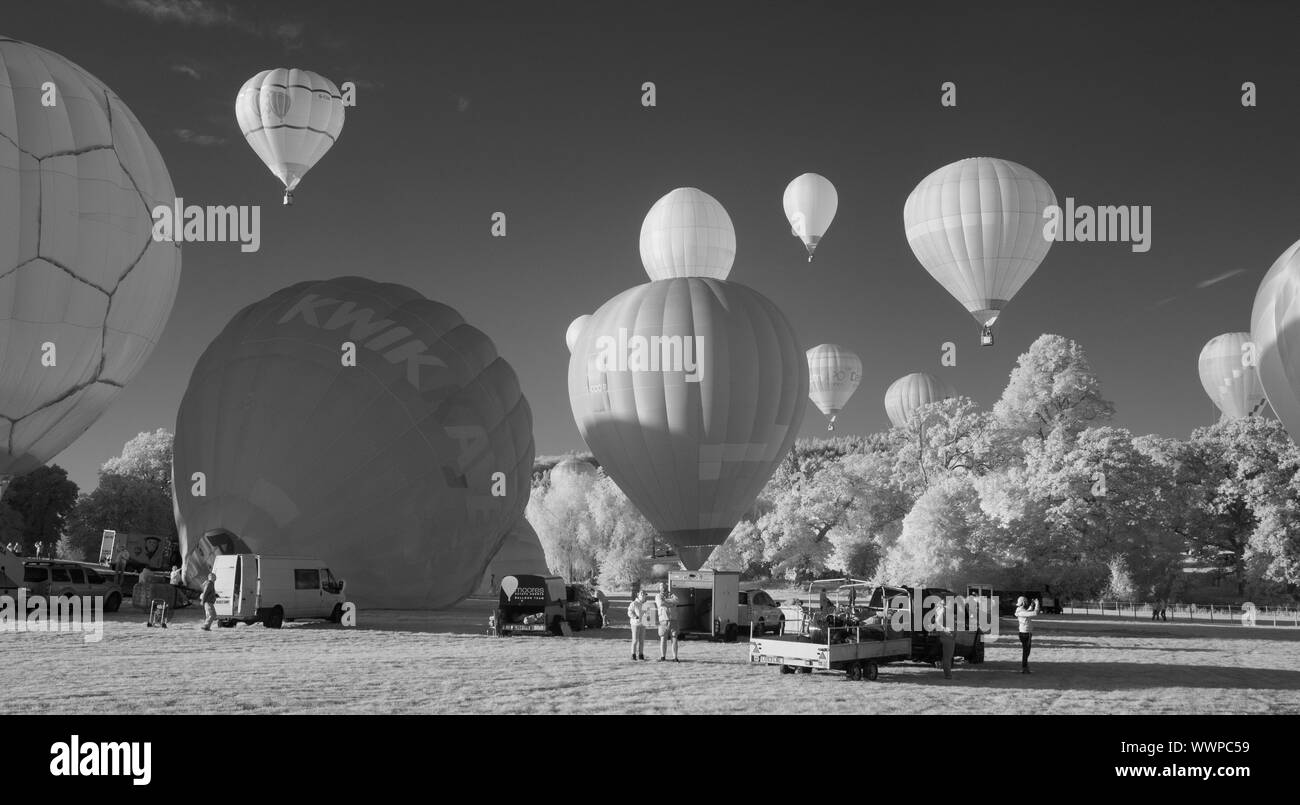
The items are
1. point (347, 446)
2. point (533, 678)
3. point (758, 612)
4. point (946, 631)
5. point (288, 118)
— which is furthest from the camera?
point (288, 118)

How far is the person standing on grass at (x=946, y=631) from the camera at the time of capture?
18.5 m

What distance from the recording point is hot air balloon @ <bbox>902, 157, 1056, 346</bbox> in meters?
38.1

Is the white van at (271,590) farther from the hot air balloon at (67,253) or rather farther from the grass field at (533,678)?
the hot air balloon at (67,253)

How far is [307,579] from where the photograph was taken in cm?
2697

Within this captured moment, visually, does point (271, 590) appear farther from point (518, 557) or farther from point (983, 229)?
point (983, 229)

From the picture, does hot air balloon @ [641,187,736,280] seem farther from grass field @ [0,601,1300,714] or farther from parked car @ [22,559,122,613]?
parked car @ [22,559,122,613]

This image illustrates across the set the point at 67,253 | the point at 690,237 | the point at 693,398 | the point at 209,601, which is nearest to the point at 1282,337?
the point at 693,398

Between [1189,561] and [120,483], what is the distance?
61256mm

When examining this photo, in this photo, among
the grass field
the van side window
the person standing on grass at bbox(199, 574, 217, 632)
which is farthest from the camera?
the van side window

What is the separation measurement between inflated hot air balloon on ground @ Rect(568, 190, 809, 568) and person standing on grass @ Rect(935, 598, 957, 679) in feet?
49.0

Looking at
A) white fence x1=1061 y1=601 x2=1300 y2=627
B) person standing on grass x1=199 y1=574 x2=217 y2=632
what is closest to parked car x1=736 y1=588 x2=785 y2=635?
person standing on grass x1=199 y1=574 x2=217 y2=632

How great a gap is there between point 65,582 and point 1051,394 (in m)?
38.7

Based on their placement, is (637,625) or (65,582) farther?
(65,582)
